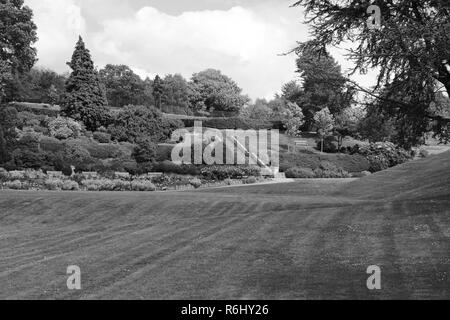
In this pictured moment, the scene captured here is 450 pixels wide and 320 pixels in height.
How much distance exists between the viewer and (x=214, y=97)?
70062mm

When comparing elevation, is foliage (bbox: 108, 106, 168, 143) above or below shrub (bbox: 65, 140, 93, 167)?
above

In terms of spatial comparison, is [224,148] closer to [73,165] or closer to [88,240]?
[73,165]

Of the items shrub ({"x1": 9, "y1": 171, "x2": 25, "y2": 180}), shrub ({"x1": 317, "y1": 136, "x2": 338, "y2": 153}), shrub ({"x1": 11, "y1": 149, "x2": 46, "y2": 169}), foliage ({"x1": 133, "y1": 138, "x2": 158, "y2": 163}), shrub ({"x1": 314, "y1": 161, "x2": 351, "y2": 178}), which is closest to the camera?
shrub ({"x1": 9, "y1": 171, "x2": 25, "y2": 180})

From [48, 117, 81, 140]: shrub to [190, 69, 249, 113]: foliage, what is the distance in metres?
30.1

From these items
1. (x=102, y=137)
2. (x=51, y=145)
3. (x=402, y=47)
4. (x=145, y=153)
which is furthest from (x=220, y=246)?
(x=102, y=137)

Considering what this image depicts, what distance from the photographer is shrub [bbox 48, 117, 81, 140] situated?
3956cm

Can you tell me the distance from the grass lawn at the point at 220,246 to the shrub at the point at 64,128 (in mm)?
21859

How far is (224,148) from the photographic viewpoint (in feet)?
109

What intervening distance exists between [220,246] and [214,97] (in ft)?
198

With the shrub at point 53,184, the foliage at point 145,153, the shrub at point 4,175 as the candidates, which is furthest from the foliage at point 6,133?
the foliage at point 145,153

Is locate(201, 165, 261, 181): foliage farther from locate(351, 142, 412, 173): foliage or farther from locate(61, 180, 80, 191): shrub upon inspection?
locate(351, 142, 412, 173): foliage

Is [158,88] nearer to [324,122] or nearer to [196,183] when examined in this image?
[324,122]

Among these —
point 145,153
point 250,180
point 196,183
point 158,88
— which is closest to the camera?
point 196,183

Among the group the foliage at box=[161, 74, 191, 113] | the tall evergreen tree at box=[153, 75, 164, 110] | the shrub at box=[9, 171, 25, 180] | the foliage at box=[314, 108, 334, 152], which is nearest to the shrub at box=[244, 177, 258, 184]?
the shrub at box=[9, 171, 25, 180]
